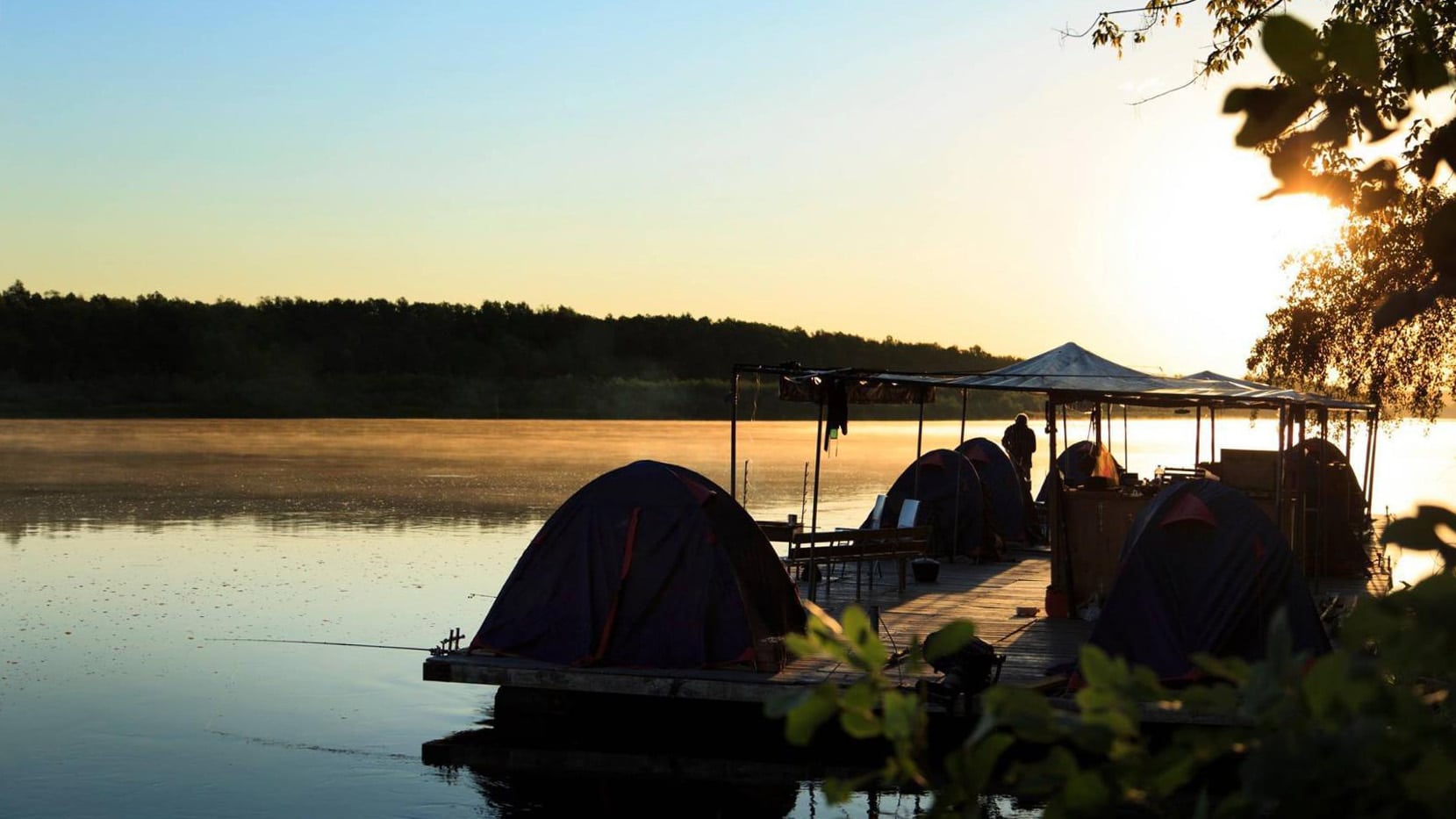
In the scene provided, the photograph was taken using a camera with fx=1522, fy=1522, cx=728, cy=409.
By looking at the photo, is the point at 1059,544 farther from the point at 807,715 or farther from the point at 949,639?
the point at 807,715

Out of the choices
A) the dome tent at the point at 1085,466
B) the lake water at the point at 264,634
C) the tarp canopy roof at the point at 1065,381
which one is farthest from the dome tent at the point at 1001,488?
the tarp canopy roof at the point at 1065,381

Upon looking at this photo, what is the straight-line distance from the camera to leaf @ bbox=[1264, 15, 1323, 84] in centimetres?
172

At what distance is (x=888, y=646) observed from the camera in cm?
1388

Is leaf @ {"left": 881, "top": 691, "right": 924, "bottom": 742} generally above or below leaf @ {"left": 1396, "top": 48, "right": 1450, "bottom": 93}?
below

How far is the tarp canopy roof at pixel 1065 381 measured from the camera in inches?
596

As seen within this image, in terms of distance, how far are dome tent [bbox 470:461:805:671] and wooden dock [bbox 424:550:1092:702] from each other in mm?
214

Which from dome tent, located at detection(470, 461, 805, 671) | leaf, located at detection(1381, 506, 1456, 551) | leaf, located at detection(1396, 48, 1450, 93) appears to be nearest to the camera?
leaf, located at detection(1381, 506, 1456, 551)

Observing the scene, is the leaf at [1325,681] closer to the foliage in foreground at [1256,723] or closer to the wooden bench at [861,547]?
the foliage in foreground at [1256,723]

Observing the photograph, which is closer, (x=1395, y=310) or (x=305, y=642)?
(x=1395, y=310)

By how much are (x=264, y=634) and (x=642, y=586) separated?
305 inches

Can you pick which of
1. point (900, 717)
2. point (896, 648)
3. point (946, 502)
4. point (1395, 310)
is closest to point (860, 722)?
point (900, 717)

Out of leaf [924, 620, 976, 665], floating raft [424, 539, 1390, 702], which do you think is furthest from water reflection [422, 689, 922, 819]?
leaf [924, 620, 976, 665]

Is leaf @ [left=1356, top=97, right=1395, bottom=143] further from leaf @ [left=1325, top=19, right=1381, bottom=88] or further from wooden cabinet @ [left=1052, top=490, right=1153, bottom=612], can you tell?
wooden cabinet @ [left=1052, top=490, right=1153, bottom=612]

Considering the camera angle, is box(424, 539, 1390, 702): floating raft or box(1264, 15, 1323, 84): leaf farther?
box(424, 539, 1390, 702): floating raft
